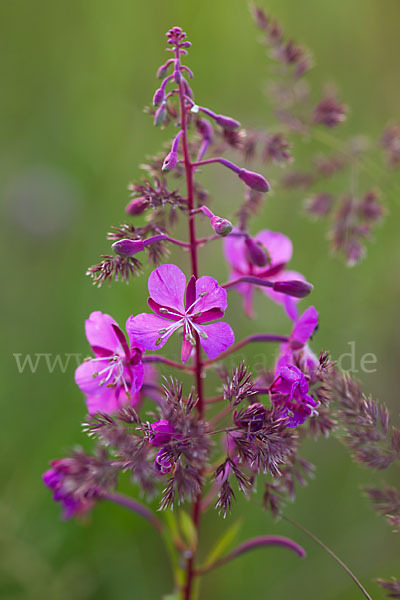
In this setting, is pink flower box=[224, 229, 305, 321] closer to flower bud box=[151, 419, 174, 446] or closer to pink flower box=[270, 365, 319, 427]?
pink flower box=[270, 365, 319, 427]

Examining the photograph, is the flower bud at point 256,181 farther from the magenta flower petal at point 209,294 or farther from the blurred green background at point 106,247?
the blurred green background at point 106,247

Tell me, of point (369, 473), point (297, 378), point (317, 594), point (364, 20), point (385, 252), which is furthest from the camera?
point (364, 20)

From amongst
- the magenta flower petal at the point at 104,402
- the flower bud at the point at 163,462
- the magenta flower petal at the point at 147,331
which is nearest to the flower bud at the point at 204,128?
the magenta flower petal at the point at 147,331

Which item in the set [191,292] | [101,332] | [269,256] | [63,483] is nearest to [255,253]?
[269,256]

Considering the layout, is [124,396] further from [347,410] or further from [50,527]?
[50,527]

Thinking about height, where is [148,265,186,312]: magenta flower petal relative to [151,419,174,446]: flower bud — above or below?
above

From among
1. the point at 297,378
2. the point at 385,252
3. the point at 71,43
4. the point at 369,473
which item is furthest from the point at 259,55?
the point at 297,378

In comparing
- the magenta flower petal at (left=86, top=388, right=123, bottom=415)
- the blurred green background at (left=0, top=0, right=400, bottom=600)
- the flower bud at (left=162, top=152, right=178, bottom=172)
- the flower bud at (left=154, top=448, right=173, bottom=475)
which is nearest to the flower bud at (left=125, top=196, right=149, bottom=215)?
the flower bud at (left=162, top=152, right=178, bottom=172)

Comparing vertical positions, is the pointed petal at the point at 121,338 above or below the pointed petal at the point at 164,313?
below
